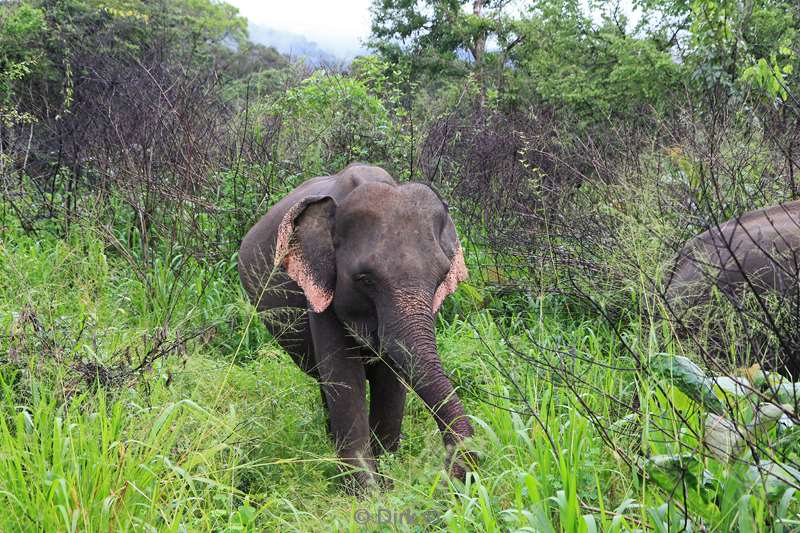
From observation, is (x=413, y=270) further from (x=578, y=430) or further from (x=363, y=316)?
(x=578, y=430)

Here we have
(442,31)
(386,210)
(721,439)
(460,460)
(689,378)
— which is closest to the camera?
(721,439)

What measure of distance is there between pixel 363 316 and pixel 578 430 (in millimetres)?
1323

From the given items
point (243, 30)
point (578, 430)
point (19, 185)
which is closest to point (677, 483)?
point (578, 430)

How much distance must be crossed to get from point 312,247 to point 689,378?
2.02 meters

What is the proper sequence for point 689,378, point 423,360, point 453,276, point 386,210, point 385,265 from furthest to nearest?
Result: point 453,276 < point 386,210 < point 385,265 < point 423,360 < point 689,378

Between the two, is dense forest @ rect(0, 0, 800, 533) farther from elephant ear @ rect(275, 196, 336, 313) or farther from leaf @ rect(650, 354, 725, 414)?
elephant ear @ rect(275, 196, 336, 313)

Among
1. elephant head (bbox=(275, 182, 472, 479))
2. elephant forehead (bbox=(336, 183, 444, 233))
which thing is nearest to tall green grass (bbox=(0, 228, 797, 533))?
elephant head (bbox=(275, 182, 472, 479))

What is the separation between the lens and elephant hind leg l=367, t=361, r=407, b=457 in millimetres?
4633

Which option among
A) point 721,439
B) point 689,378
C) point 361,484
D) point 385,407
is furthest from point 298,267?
point 721,439

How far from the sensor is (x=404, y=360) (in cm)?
392

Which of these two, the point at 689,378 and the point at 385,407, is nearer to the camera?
the point at 689,378

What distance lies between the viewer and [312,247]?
4.25m

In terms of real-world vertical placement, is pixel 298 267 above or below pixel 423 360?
above

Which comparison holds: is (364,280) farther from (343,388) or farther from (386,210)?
(343,388)
